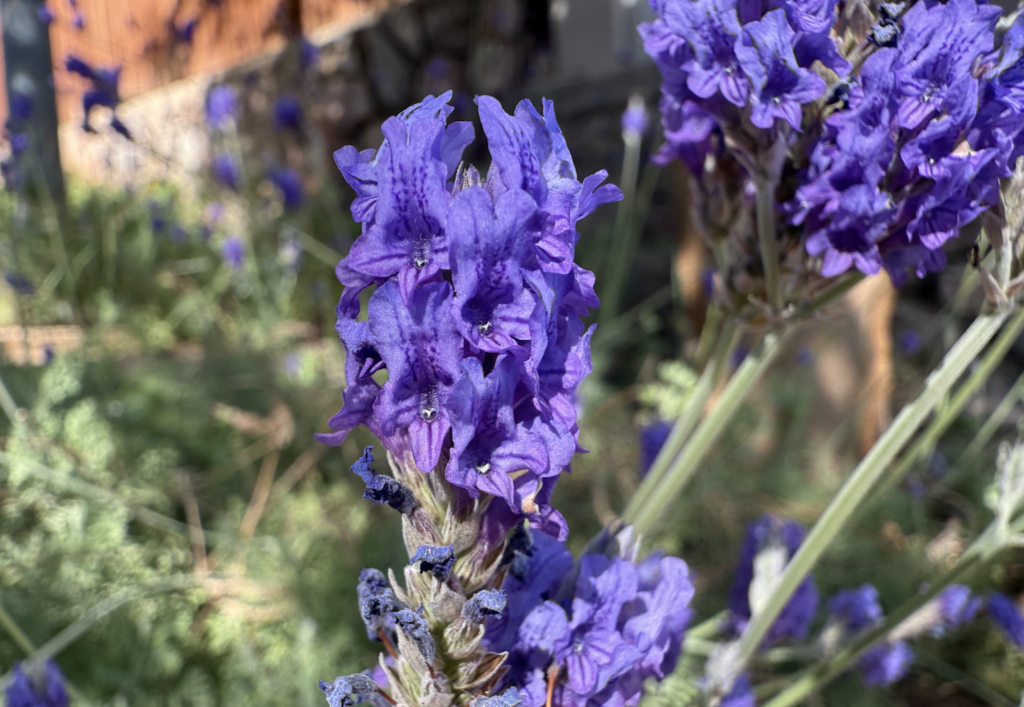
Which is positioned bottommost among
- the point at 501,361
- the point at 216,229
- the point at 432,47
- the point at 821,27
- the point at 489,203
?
the point at 501,361

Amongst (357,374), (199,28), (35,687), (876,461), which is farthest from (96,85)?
(199,28)

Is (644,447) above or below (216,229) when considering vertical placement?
below

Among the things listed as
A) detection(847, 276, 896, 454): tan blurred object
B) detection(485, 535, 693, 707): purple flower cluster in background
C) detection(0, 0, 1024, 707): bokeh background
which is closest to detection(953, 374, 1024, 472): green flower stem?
detection(0, 0, 1024, 707): bokeh background

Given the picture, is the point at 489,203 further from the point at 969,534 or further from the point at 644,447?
the point at 969,534

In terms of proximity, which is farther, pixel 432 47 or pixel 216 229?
pixel 432 47

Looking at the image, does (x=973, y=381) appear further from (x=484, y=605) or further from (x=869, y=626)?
(x=484, y=605)

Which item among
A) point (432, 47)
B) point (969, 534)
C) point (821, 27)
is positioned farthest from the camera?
point (432, 47)

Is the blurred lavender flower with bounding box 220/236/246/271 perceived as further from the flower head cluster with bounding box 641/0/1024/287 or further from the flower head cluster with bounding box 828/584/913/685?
the flower head cluster with bounding box 828/584/913/685

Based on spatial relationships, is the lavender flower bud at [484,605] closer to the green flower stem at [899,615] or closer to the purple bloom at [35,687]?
the green flower stem at [899,615]

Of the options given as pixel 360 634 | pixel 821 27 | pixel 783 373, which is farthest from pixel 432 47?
pixel 821 27
